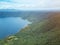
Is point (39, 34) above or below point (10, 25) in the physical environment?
below

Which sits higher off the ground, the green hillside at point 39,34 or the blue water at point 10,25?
the blue water at point 10,25

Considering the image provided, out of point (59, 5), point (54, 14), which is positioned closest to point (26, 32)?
point (54, 14)

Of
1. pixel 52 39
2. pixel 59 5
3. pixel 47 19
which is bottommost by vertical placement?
pixel 52 39

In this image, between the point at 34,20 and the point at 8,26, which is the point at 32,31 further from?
the point at 8,26

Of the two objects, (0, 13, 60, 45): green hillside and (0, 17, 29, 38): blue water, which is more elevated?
(0, 17, 29, 38): blue water
